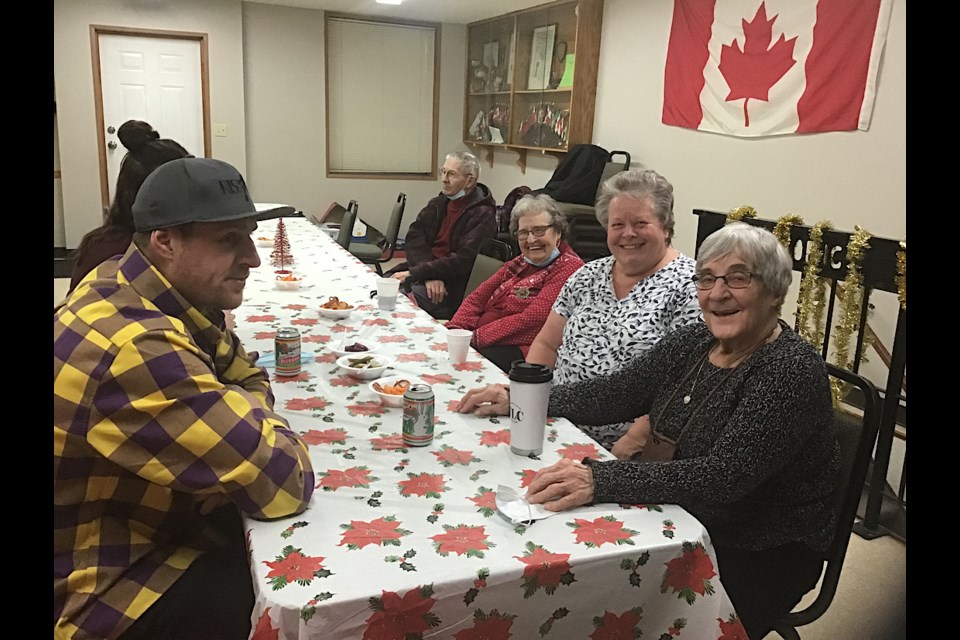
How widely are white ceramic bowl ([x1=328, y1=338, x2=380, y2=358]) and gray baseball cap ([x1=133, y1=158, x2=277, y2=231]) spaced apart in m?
0.78

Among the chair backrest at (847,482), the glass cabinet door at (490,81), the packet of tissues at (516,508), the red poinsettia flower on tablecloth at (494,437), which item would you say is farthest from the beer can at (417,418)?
the glass cabinet door at (490,81)

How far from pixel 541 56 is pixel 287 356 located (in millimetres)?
5068

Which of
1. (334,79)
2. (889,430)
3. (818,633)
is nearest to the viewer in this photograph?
(818,633)

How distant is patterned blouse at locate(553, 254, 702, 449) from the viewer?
1.98m

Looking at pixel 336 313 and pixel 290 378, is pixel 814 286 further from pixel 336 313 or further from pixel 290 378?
pixel 290 378

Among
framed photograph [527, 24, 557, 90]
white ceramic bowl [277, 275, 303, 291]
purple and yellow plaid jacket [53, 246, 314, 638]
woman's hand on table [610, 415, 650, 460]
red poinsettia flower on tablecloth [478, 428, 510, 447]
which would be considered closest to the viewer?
purple and yellow plaid jacket [53, 246, 314, 638]

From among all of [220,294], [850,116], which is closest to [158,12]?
[850,116]

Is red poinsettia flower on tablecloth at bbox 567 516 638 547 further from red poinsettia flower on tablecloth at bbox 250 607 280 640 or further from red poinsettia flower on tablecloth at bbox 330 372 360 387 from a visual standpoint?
red poinsettia flower on tablecloth at bbox 330 372 360 387

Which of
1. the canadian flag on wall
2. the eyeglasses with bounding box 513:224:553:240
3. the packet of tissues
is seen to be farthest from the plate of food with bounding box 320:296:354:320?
the canadian flag on wall

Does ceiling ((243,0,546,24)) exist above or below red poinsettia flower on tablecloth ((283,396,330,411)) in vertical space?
above

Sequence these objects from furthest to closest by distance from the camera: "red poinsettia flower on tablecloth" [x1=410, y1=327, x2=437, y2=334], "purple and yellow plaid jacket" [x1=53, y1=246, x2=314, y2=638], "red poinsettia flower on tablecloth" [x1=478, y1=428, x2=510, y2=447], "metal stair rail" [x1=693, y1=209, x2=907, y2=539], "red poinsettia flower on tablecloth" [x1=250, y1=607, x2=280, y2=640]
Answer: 1. "metal stair rail" [x1=693, y1=209, x2=907, y2=539]
2. "red poinsettia flower on tablecloth" [x1=410, y1=327, x2=437, y2=334]
3. "red poinsettia flower on tablecloth" [x1=478, y1=428, x2=510, y2=447]
4. "purple and yellow plaid jacket" [x1=53, y1=246, x2=314, y2=638]
5. "red poinsettia flower on tablecloth" [x1=250, y1=607, x2=280, y2=640]
